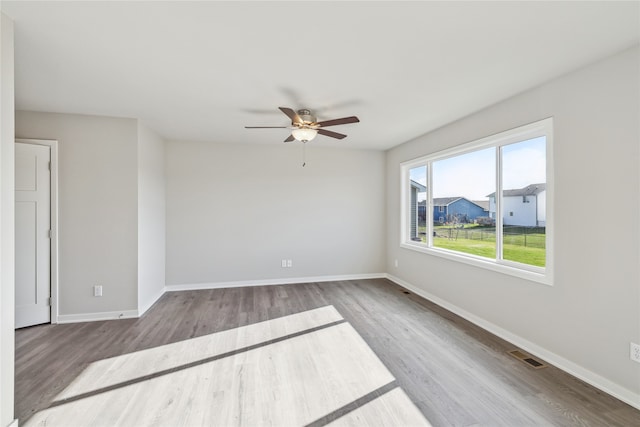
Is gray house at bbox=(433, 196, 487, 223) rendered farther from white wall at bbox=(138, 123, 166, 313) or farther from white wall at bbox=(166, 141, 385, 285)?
white wall at bbox=(138, 123, 166, 313)

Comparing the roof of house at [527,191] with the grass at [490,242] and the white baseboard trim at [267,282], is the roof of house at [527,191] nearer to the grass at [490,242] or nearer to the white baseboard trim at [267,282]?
the grass at [490,242]

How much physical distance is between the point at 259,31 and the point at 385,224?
173 inches

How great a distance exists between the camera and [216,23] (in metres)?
1.75

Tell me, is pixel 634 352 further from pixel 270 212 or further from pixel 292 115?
pixel 270 212

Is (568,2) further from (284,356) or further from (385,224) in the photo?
(385,224)

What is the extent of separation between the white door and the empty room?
0.08 feet

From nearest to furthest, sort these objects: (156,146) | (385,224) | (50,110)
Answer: (50,110) < (156,146) < (385,224)

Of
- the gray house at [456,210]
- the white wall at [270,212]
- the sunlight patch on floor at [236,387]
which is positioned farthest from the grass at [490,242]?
the sunlight patch on floor at [236,387]

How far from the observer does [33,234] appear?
3.21 m

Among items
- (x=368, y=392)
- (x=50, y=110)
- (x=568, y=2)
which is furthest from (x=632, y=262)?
(x=50, y=110)

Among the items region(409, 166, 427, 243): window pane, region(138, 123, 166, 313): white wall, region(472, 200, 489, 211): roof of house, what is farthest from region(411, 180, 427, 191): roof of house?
region(138, 123, 166, 313): white wall

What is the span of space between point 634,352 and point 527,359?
2.49 feet

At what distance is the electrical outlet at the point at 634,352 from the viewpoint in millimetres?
1924

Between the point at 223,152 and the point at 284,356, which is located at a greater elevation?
the point at 223,152
